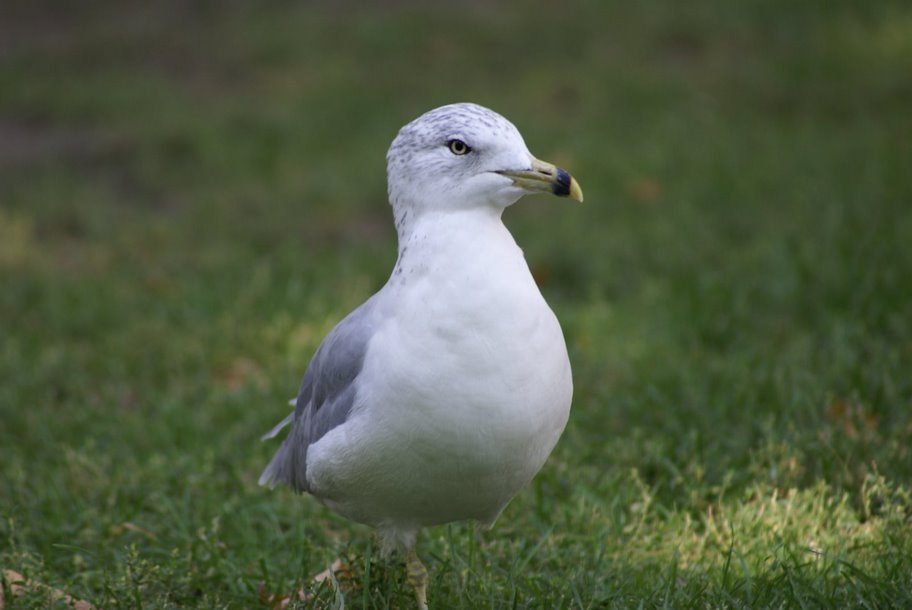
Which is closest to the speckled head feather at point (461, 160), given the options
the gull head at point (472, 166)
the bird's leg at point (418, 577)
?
the gull head at point (472, 166)

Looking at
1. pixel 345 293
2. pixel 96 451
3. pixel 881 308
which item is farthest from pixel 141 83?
pixel 881 308

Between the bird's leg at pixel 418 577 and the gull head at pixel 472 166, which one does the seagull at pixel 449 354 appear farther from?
the bird's leg at pixel 418 577

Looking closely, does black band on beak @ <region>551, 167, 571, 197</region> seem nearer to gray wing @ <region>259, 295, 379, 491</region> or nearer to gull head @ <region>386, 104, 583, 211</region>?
gull head @ <region>386, 104, 583, 211</region>

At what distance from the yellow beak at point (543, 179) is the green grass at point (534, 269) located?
1143mm

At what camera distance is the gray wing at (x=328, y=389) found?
118 inches

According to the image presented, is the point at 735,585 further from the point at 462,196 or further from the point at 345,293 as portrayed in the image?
the point at 345,293

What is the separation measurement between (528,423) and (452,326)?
0.32m

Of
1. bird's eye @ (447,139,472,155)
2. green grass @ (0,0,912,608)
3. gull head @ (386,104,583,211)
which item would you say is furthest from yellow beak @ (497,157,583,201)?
green grass @ (0,0,912,608)

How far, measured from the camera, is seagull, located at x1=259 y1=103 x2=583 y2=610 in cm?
276

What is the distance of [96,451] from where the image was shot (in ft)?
15.2

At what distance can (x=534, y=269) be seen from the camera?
21.3 ft

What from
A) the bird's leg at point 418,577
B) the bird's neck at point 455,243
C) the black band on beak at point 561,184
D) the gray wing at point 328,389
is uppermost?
the black band on beak at point 561,184

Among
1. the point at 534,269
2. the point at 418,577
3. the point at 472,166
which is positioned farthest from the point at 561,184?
the point at 534,269

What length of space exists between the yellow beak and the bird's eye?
11 centimetres
